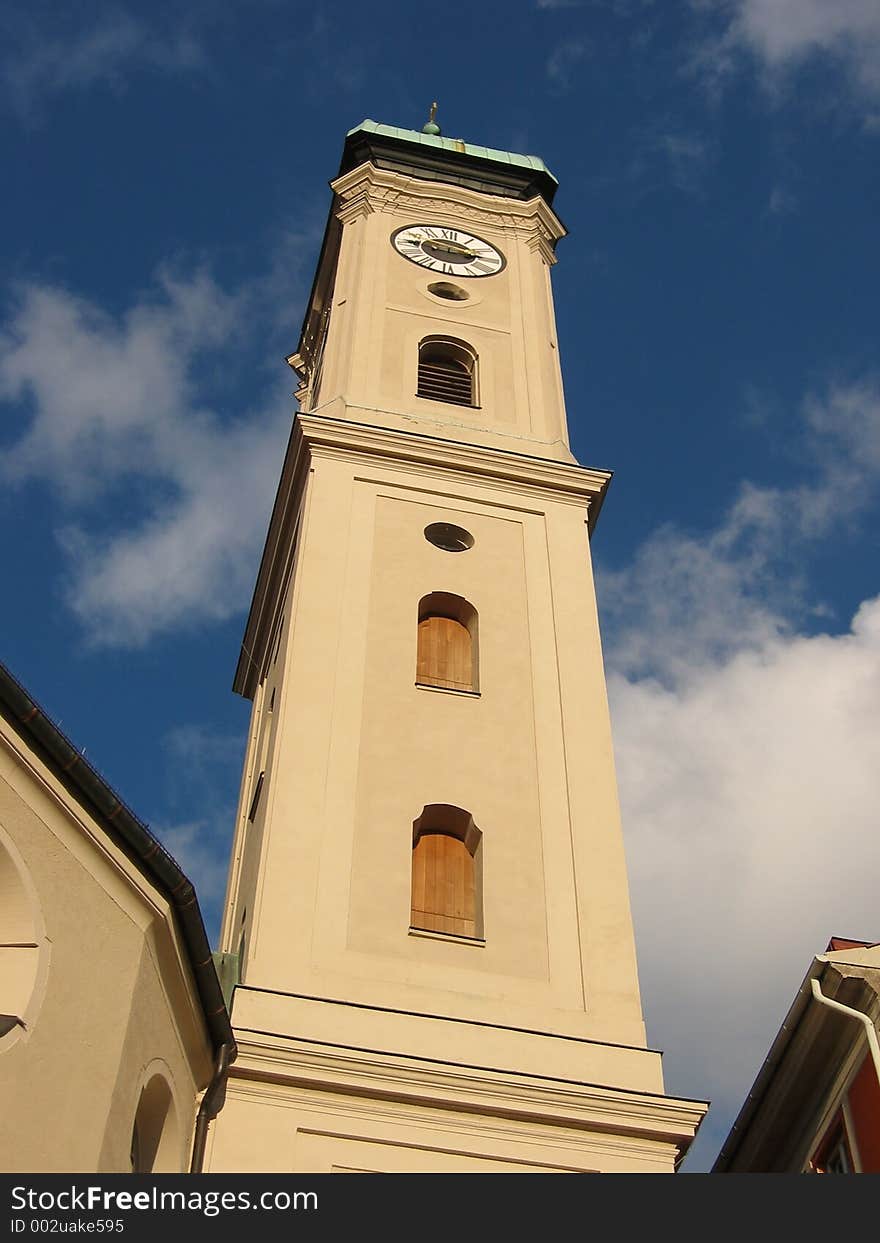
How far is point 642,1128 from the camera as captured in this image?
17.1 metres

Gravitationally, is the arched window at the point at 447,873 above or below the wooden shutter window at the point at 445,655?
below

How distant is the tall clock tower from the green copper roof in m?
6.02

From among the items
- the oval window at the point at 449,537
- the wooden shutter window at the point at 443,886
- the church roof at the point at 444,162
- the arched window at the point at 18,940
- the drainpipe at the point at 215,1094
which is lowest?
the arched window at the point at 18,940

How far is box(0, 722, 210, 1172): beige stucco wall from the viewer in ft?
40.6

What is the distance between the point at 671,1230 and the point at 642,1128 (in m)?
5.07

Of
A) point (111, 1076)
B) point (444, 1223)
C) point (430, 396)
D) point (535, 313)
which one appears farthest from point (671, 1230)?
point (535, 313)

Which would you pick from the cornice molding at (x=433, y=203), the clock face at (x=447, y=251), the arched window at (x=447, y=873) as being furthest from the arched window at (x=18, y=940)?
the cornice molding at (x=433, y=203)

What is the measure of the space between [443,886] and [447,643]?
4.51 metres

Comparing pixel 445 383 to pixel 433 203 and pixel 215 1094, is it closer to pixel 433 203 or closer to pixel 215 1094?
pixel 433 203

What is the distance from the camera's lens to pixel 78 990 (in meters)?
13.3

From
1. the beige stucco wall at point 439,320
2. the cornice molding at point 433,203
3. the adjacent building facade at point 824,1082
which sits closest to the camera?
the adjacent building facade at point 824,1082

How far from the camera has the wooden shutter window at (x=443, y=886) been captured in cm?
1933

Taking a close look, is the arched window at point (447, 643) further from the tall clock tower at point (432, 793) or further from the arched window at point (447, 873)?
the arched window at point (447, 873)

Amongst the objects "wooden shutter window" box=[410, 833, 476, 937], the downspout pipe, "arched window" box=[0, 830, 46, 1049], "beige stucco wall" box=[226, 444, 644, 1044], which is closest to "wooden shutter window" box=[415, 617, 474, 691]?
"beige stucco wall" box=[226, 444, 644, 1044]
